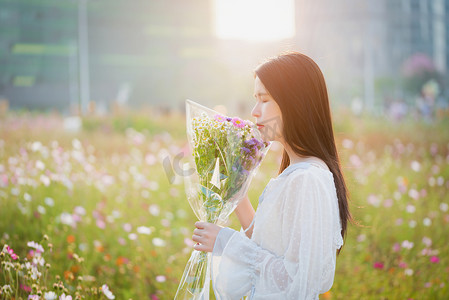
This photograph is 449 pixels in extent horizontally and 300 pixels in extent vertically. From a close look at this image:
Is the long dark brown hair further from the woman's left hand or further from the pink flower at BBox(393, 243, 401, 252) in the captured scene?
the pink flower at BBox(393, 243, 401, 252)

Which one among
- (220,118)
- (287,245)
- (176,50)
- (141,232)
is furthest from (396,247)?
(176,50)

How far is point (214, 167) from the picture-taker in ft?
5.65

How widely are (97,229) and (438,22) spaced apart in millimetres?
65487

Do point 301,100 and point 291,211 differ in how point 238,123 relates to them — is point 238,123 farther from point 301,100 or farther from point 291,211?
point 291,211

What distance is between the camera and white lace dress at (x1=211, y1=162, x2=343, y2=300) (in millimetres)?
1559

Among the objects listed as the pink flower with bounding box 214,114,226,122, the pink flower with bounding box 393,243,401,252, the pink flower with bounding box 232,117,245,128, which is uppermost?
the pink flower with bounding box 214,114,226,122

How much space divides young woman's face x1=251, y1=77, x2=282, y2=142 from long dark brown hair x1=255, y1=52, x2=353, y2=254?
Answer: 2 centimetres

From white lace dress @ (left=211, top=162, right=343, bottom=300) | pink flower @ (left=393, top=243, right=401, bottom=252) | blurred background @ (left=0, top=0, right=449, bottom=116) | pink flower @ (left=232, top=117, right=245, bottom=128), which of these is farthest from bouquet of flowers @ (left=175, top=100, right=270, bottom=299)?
blurred background @ (left=0, top=0, right=449, bottom=116)

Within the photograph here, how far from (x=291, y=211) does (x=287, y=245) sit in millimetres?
117

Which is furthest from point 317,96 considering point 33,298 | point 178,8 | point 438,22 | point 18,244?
point 438,22

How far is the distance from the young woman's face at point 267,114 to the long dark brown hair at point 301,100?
0.08 ft

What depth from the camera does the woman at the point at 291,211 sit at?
1573mm

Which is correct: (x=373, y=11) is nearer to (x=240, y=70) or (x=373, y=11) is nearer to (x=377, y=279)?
(x=240, y=70)

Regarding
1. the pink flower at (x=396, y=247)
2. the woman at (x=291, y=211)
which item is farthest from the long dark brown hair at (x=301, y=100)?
the pink flower at (x=396, y=247)
